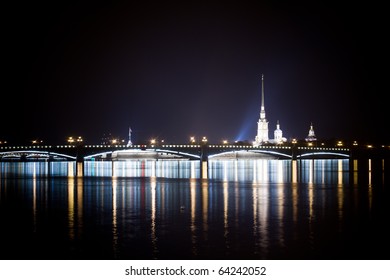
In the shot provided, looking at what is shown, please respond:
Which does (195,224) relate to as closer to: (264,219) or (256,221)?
(256,221)

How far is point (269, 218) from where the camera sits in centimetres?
3144

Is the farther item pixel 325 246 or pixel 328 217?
pixel 328 217

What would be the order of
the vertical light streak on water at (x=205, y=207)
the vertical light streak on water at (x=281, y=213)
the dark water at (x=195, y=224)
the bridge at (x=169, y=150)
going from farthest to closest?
the bridge at (x=169, y=150)
the vertical light streak on water at (x=205, y=207)
the vertical light streak on water at (x=281, y=213)
the dark water at (x=195, y=224)

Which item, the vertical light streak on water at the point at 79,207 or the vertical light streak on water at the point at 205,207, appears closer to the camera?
the vertical light streak on water at the point at 205,207

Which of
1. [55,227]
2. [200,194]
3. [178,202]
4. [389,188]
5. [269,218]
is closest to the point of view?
[55,227]

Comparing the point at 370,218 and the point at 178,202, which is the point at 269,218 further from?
the point at 178,202

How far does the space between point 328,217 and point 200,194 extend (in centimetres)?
1604

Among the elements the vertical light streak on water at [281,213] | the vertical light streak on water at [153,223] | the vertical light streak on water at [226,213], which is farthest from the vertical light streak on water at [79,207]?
the vertical light streak on water at [281,213]

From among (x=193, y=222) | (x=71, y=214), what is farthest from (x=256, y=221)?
(x=71, y=214)

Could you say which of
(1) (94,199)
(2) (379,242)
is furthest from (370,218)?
(1) (94,199)

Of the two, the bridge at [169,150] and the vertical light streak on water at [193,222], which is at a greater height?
the bridge at [169,150]

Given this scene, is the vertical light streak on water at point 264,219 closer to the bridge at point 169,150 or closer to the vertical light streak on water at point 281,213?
the vertical light streak on water at point 281,213

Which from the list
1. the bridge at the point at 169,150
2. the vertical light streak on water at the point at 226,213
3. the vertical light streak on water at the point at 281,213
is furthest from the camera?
the bridge at the point at 169,150
